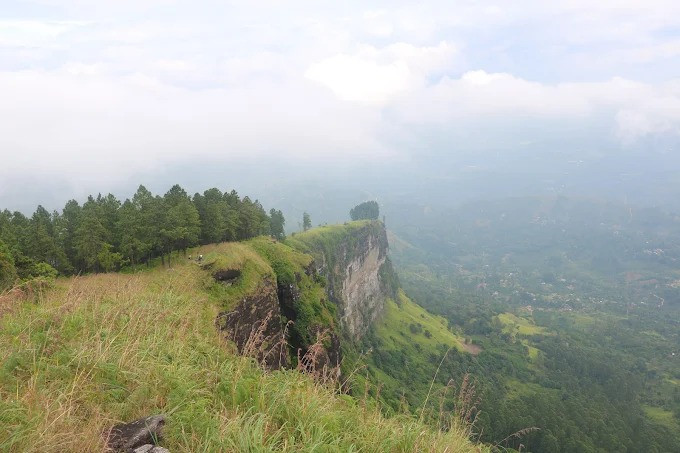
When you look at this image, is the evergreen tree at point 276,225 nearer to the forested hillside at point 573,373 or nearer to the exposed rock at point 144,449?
the forested hillside at point 573,373

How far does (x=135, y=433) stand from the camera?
6.05 metres

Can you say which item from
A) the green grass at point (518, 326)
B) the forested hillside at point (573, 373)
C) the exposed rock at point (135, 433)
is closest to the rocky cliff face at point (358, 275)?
the forested hillside at point (573, 373)

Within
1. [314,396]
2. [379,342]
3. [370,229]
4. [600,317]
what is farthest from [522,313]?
[314,396]

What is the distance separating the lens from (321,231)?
91.8 metres

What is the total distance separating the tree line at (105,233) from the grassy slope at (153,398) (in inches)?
881

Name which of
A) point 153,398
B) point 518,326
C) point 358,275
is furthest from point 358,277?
Answer: point 153,398

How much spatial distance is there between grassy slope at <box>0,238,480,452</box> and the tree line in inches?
881

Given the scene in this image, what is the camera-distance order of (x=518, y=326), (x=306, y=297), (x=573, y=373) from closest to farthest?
1. (x=306, y=297)
2. (x=573, y=373)
3. (x=518, y=326)

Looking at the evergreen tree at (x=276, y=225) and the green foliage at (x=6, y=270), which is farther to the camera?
the evergreen tree at (x=276, y=225)

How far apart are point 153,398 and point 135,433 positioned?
101cm

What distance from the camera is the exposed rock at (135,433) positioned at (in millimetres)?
5848

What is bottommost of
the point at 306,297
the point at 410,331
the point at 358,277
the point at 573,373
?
the point at 573,373

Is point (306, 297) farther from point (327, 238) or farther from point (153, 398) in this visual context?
point (327, 238)

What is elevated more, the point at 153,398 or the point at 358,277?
the point at 153,398
